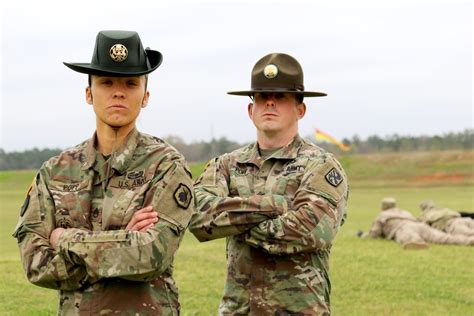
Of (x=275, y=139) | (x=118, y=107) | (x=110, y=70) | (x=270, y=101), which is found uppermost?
(x=110, y=70)

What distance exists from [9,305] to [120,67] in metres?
5.61

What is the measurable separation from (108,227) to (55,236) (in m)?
0.25

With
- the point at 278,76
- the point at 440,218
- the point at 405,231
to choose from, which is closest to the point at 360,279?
the point at 405,231

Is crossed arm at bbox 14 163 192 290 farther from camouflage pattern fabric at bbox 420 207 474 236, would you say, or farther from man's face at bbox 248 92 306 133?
camouflage pattern fabric at bbox 420 207 474 236

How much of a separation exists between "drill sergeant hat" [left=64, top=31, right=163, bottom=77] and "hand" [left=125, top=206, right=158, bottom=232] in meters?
0.64

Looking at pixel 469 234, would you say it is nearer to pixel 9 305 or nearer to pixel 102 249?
pixel 9 305

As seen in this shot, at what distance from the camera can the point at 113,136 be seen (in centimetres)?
384

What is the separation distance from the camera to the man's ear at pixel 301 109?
4.94m

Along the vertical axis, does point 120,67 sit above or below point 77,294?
above

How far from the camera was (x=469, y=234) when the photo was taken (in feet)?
48.1

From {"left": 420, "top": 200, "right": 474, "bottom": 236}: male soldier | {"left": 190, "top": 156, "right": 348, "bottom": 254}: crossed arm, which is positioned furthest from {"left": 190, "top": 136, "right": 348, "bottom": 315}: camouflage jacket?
{"left": 420, "top": 200, "right": 474, "bottom": 236}: male soldier

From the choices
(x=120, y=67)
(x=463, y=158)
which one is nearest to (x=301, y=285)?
(x=120, y=67)

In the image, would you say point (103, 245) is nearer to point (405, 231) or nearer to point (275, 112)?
point (275, 112)

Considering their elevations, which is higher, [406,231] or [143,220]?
[143,220]
